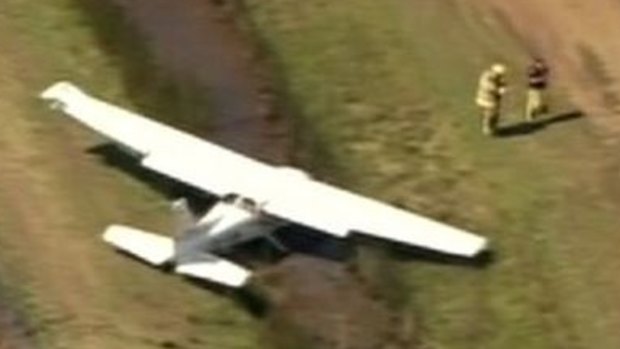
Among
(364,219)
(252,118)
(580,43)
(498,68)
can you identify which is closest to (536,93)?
(498,68)

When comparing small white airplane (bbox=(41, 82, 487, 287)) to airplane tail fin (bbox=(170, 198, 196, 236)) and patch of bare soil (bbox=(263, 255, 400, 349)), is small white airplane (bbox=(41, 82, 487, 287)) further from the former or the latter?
patch of bare soil (bbox=(263, 255, 400, 349))

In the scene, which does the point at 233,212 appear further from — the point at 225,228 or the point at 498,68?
the point at 498,68

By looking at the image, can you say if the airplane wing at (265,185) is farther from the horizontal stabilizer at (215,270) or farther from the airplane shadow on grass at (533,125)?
the airplane shadow on grass at (533,125)

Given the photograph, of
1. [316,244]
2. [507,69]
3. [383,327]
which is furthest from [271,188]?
[507,69]

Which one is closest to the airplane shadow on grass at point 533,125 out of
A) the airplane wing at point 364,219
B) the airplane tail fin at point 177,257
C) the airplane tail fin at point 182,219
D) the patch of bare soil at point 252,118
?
the airplane wing at point 364,219

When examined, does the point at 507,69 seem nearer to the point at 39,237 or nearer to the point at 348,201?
the point at 348,201

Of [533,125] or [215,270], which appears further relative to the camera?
[533,125]
